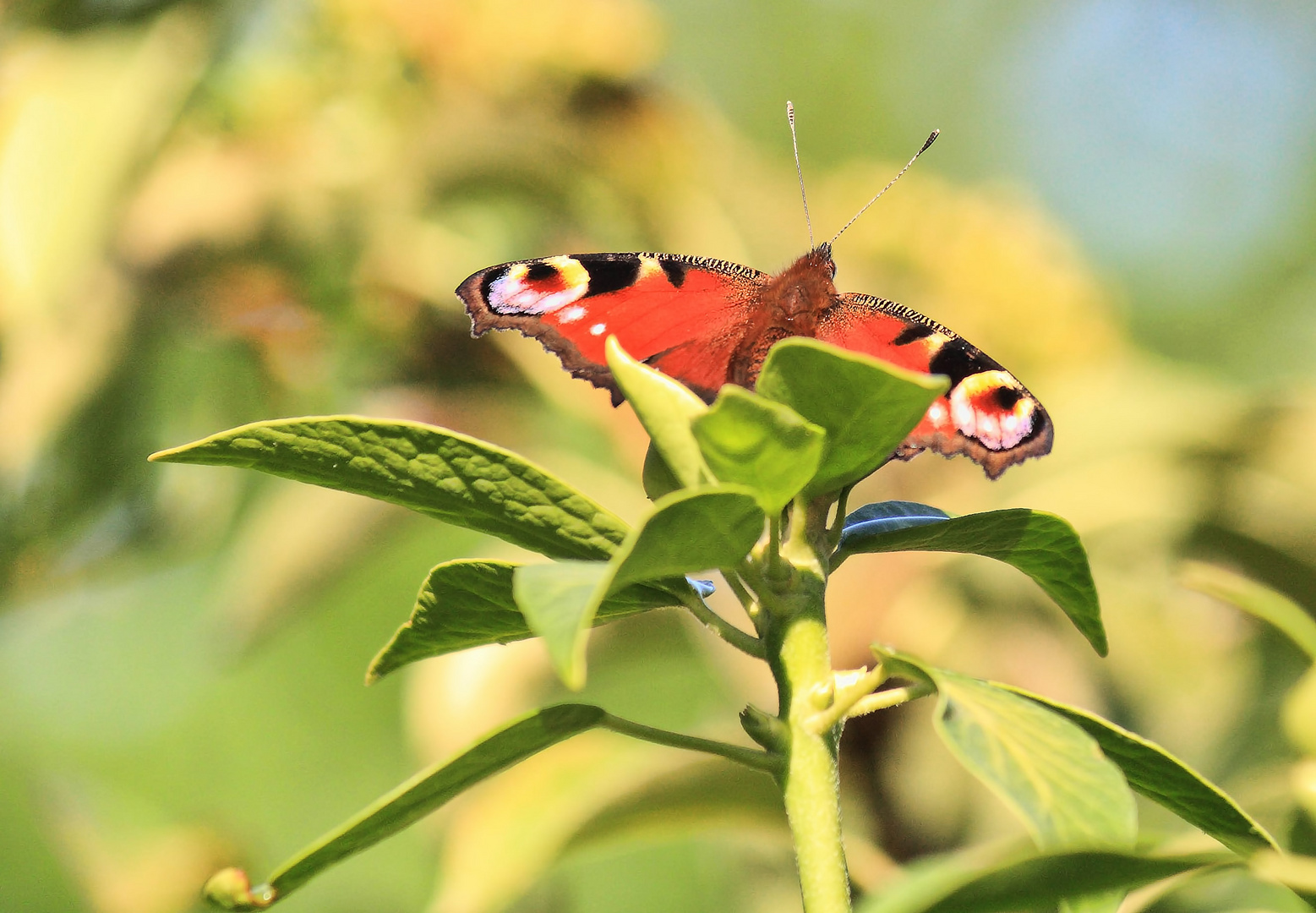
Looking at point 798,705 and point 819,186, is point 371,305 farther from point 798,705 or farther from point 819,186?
point 798,705

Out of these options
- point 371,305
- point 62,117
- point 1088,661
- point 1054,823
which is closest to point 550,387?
point 371,305

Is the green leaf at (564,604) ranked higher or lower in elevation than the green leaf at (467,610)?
higher

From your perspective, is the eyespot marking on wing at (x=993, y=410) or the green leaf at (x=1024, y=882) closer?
the green leaf at (x=1024, y=882)

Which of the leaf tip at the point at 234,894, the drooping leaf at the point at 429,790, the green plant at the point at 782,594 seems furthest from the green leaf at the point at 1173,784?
the leaf tip at the point at 234,894

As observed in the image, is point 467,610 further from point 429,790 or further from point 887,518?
point 887,518

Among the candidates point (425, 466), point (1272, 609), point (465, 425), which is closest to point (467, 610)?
point (425, 466)

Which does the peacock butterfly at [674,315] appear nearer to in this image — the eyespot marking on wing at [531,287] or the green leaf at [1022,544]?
the eyespot marking on wing at [531,287]

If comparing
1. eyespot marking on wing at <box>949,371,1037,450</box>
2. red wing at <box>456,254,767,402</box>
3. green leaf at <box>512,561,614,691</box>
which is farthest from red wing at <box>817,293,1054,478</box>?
green leaf at <box>512,561,614,691</box>
